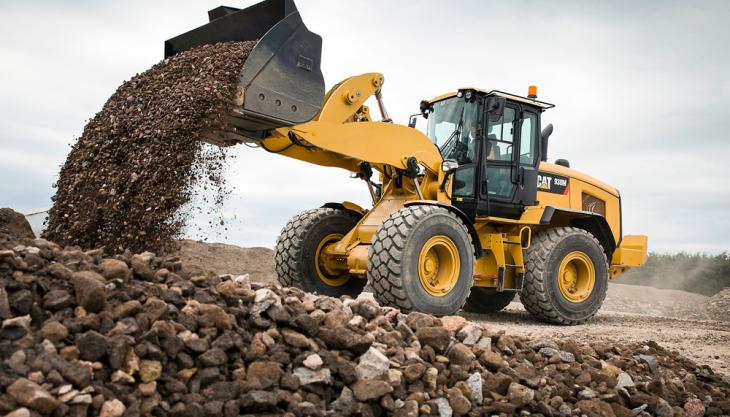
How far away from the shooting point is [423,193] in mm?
8164

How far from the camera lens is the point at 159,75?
6.90 meters

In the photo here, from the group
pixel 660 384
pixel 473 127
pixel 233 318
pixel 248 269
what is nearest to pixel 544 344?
pixel 660 384

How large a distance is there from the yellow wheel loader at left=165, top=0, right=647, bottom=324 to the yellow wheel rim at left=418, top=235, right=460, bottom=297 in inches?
0.5

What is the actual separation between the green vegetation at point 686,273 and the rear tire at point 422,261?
14.6 metres

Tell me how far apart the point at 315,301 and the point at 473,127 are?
4.08m

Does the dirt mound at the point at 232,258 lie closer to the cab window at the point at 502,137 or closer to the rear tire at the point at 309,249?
the rear tire at the point at 309,249

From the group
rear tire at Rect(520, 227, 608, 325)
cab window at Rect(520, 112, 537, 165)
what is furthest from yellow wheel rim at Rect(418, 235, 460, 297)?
cab window at Rect(520, 112, 537, 165)

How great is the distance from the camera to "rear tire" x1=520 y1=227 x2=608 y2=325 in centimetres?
862

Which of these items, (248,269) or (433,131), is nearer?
(433,131)

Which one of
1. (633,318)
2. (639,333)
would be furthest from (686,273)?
(639,333)

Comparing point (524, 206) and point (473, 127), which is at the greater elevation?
point (473, 127)

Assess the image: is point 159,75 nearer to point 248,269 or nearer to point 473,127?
point 473,127

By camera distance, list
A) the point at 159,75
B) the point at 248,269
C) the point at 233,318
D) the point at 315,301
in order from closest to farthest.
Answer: the point at 233,318
the point at 315,301
the point at 159,75
the point at 248,269

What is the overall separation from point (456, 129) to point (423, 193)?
0.91m
